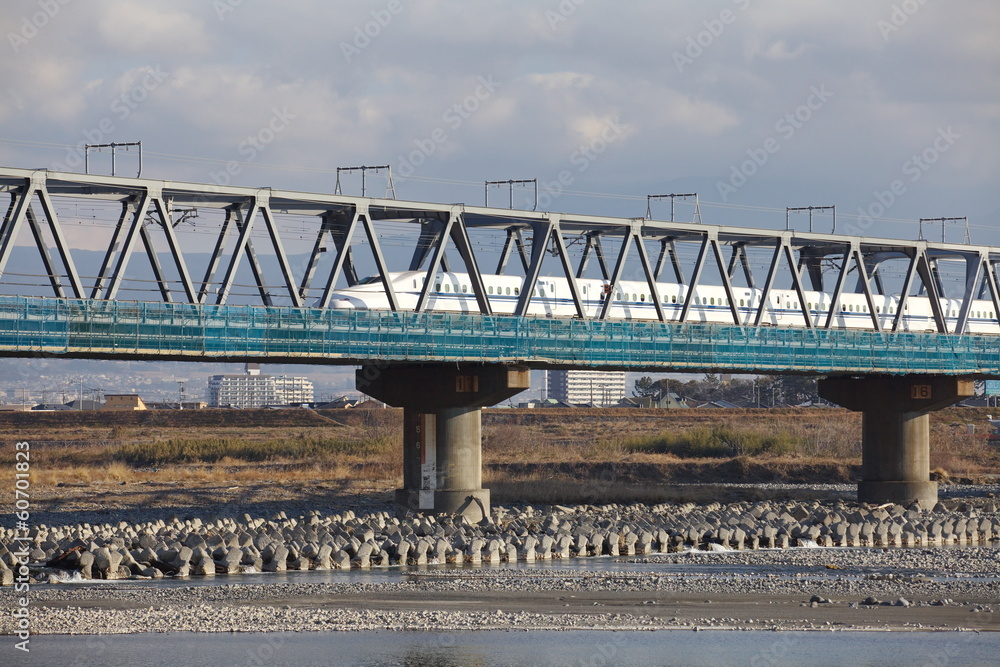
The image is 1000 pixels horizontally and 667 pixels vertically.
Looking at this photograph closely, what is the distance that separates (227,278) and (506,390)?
10.5 metres

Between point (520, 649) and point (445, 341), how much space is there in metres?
25.0

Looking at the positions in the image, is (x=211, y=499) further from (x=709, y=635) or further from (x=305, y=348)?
(x=709, y=635)

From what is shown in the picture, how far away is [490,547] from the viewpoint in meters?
41.0

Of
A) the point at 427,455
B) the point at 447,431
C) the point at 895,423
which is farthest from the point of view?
the point at 895,423

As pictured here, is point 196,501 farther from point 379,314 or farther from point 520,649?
point 520,649

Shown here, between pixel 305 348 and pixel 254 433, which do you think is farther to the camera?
pixel 254 433

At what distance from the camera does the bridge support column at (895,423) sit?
204ft

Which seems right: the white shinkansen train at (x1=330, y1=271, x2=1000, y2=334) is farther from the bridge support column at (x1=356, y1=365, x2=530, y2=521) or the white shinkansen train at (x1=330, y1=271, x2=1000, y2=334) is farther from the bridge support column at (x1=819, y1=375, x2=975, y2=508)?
the bridge support column at (x1=819, y1=375, x2=975, y2=508)

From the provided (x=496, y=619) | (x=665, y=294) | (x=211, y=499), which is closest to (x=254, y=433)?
(x=665, y=294)

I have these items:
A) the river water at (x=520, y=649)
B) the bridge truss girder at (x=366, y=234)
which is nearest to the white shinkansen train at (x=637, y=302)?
the bridge truss girder at (x=366, y=234)

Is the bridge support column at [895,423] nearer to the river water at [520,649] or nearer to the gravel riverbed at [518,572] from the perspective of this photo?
the gravel riverbed at [518,572]

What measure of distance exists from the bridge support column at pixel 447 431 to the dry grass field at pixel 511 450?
10890 millimetres

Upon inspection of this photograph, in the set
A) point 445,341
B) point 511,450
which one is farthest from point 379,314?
point 511,450

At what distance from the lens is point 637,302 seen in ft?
258
